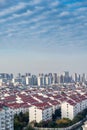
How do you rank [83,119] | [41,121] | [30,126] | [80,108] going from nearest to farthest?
[30,126] < [41,121] < [83,119] < [80,108]

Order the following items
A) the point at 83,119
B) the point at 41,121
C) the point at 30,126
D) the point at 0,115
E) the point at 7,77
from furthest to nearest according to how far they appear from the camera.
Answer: the point at 7,77
the point at 83,119
the point at 41,121
the point at 30,126
the point at 0,115

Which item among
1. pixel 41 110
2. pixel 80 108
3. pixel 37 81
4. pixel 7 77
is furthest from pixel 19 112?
pixel 7 77

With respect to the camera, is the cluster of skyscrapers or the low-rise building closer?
the low-rise building

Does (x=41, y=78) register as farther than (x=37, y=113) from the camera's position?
Yes

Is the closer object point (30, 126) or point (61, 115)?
point (30, 126)

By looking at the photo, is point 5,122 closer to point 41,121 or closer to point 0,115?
point 0,115

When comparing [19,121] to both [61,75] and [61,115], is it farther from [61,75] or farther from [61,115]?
[61,75]

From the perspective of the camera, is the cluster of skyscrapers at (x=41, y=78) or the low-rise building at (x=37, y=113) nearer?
the low-rise building at (x=37, y=113)

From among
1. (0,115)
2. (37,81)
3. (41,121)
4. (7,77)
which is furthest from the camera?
(7,77)

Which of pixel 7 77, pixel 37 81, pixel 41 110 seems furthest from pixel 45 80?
pixel 41 110
